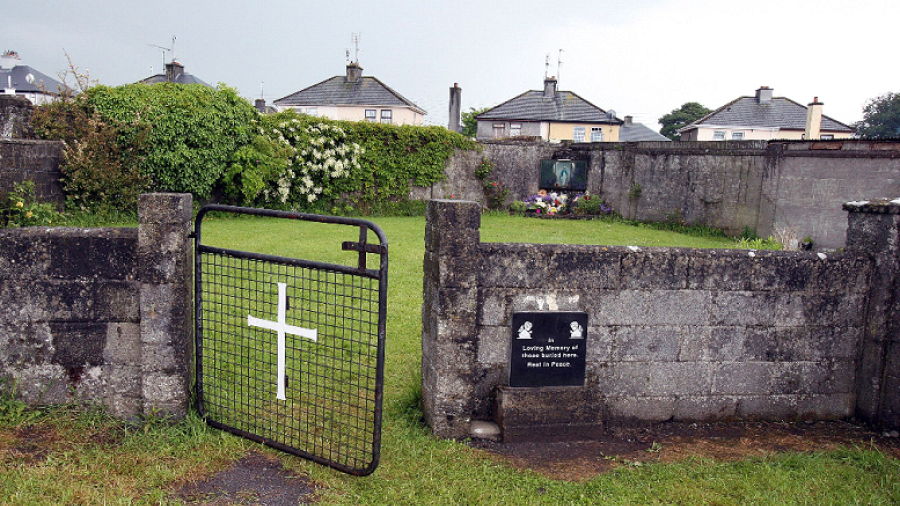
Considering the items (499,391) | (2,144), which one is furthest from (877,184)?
(2,144)

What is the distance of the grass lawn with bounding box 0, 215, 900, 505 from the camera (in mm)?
3398

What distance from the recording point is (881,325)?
4.62 metres

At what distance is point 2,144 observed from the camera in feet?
35.8

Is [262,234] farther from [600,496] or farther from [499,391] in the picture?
[600,496]

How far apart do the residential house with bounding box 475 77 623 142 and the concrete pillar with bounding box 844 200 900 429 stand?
31.7 metres

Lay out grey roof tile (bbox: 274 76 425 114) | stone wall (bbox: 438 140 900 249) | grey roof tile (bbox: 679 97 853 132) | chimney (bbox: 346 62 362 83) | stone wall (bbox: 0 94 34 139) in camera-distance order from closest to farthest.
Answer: stone wall (bbox: 0 94 34 139), stone wall (bbox: 438 140 900 249), grey roof tile (bbox: 679 97 853 132), grey roof tile (bbox: 274 76 425 114), chimney (bbox: 346 62 362 83)

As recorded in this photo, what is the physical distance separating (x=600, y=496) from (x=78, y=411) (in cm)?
328

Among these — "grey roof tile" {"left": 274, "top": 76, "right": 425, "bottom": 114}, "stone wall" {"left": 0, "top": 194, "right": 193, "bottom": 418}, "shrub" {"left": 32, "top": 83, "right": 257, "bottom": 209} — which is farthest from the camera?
"grey roof tile" {"left": 274, "top": 76, "right": 425, "bottom": 114}

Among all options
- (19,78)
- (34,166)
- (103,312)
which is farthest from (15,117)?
(19,78)

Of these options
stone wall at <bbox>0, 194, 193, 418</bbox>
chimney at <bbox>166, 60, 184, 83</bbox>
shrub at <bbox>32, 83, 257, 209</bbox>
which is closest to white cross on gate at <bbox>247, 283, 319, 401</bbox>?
stone wall at <bbox>0, 194, 193, 418</bbox>

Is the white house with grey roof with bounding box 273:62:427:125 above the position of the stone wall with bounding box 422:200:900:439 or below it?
above

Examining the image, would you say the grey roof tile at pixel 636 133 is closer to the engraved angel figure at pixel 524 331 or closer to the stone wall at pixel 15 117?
the stone wall at pixel 15 117

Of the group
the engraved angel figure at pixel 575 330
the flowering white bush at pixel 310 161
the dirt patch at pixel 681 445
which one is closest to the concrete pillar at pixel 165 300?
the dirt patch at pixel 681 445

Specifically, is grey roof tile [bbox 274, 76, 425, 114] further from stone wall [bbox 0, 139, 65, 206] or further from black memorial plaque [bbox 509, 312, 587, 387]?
black memorial plaque [bbox 509, 312, 587, 387]
